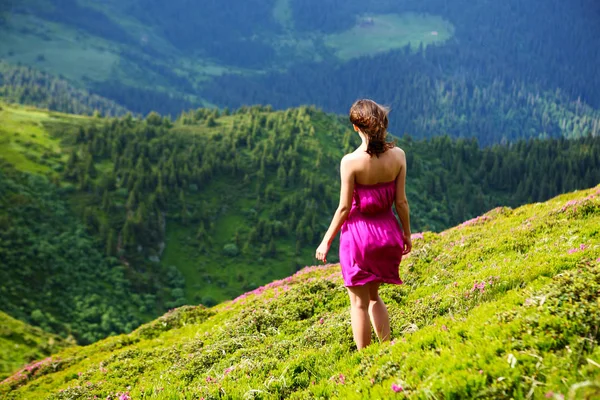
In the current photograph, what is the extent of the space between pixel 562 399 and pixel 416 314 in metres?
6.21

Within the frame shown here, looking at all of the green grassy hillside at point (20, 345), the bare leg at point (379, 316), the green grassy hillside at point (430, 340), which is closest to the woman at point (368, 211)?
the bare leg at point (379, 316)

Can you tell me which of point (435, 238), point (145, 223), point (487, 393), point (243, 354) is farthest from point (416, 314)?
point (145, 223)

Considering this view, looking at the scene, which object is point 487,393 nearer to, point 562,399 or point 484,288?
point 562,399

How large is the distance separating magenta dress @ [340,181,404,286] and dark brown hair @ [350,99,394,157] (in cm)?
70

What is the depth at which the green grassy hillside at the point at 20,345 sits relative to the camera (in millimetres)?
36044

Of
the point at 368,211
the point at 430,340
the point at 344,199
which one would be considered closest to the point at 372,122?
the point at 344,199

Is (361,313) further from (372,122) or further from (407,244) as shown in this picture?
(372,122)

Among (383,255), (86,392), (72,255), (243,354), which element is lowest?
(72,255)

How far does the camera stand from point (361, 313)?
9.14 meters

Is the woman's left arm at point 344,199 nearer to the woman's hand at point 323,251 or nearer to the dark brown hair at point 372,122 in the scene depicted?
the woman's hand at point 323,251

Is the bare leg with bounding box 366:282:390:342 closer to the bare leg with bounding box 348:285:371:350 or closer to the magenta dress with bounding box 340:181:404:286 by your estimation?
the bare leg with bounding box 348:285:371:350

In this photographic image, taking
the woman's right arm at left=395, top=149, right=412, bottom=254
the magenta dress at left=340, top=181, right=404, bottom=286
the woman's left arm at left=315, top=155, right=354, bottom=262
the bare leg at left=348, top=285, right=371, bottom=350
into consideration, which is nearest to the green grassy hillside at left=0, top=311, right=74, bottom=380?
the bare leg at left=348, top=285, right=371, bottom=350

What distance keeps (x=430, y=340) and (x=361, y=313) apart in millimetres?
1346

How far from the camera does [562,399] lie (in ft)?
17.8
